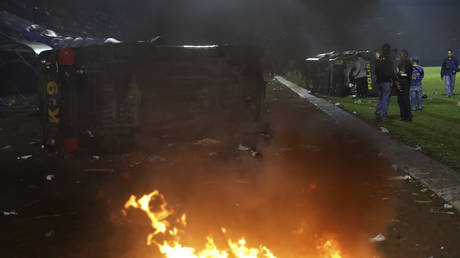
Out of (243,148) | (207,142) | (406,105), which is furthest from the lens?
(406,105)

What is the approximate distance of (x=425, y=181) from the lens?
217 inches

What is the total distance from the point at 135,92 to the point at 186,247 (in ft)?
15.2

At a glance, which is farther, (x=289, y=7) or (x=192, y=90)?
(x=289, y=7)

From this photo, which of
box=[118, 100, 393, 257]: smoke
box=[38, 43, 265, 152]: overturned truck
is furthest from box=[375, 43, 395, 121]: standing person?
box=[38, 43, 265, 152]: overturned truck

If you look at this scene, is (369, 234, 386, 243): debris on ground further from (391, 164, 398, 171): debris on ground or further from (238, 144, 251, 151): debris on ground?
(238, 144, 251, 151): debris on ground

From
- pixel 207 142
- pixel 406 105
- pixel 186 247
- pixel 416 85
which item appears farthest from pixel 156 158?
pixel 416 85

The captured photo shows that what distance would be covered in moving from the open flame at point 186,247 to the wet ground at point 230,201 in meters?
0.08

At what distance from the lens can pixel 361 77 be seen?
1900 cm

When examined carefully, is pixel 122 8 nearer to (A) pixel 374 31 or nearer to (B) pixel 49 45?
(B) pixel 49 45

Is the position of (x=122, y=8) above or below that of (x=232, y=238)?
above

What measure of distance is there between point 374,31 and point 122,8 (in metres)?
46.2

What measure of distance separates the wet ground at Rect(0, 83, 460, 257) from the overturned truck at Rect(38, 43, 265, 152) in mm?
330

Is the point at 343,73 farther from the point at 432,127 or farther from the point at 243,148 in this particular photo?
the point at 243,148

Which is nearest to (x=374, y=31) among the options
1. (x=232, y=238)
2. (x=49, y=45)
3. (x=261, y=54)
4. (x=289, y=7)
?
(x=289, y=7)
